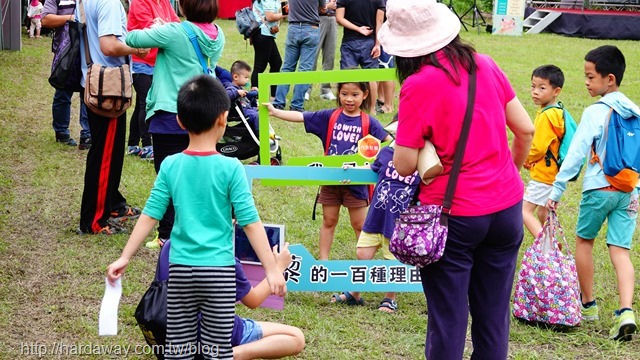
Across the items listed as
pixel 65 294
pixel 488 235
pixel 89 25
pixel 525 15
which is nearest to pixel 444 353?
pixel 488 235

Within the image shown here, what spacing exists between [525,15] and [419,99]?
22.0m

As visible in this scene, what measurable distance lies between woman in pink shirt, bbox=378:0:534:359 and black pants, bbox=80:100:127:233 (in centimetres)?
324

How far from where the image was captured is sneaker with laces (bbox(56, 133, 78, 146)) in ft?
29.8

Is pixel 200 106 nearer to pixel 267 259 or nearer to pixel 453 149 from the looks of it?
pixel 267 259

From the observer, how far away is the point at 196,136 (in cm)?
350

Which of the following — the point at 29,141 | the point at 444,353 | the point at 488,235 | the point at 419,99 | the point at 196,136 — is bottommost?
the point at 29,141

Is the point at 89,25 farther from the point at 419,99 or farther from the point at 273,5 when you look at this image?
the point at 273,5

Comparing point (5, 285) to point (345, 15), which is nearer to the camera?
point (5, 285)

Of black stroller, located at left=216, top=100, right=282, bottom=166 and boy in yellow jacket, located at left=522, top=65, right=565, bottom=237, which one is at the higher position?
boy in yellow jacket, located at left=522, top=65, right=565, bottom=237

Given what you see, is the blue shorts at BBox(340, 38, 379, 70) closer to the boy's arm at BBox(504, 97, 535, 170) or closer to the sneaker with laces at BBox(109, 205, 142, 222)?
the sneaker with laces at BBox(109, 205, 142, 222)

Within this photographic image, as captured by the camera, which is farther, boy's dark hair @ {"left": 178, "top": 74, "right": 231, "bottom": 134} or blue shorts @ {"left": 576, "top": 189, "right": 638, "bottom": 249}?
blue shorts @ {"left": 576, "top": 189, "right": 638, "bottom": 249}

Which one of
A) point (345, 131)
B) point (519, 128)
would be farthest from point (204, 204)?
point (345, 131)

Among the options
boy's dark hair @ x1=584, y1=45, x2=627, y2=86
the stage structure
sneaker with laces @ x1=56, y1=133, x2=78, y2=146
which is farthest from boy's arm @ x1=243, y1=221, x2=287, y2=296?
the stage structure

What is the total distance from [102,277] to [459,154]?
10.1ft
